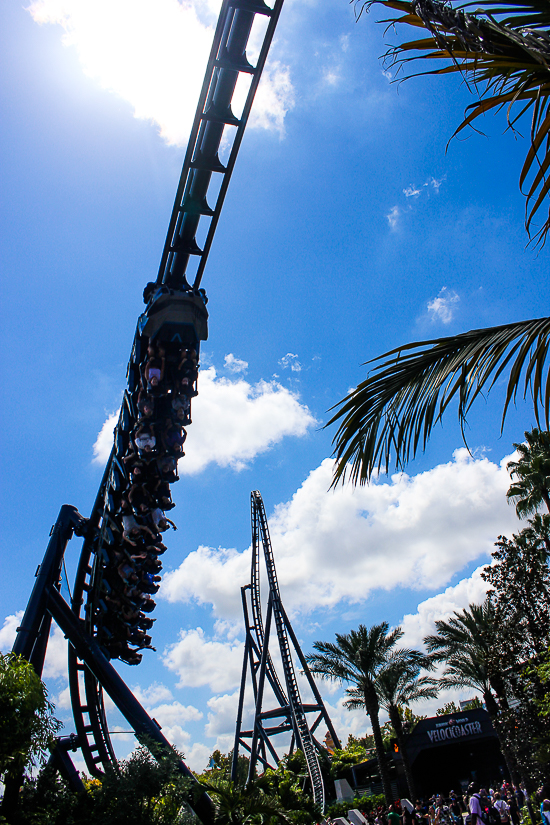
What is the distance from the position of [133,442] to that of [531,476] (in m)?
13.5

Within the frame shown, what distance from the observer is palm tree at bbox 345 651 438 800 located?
20031mm

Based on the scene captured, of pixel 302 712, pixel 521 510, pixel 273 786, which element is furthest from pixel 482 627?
pixel 273 786

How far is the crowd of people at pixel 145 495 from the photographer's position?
34.9 feet

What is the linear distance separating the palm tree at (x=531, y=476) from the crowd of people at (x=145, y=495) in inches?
485

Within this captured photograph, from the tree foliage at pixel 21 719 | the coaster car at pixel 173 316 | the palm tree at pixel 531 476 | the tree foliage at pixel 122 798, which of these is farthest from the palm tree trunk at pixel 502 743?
the coaster car at pixel 173 316

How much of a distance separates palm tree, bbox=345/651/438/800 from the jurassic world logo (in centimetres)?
463

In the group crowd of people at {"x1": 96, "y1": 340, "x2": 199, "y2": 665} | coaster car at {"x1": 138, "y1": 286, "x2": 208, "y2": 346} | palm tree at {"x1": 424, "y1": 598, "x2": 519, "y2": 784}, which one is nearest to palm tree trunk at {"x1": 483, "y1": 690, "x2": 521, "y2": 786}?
palm tree at {"x1": 424, "y1": 598, "x2": 519, "y2": 784}

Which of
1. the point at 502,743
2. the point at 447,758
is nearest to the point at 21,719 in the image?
the point at 502,743

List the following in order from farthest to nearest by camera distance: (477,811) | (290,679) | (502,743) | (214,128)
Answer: (290,679) → (502,743) → (477,811) → (214,128)

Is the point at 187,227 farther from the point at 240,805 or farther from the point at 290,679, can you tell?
the point at 290,679

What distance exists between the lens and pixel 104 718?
1313 cm

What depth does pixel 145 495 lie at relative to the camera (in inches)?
437

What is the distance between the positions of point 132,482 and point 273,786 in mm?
15712

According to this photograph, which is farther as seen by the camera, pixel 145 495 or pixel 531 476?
pixel 531 476
